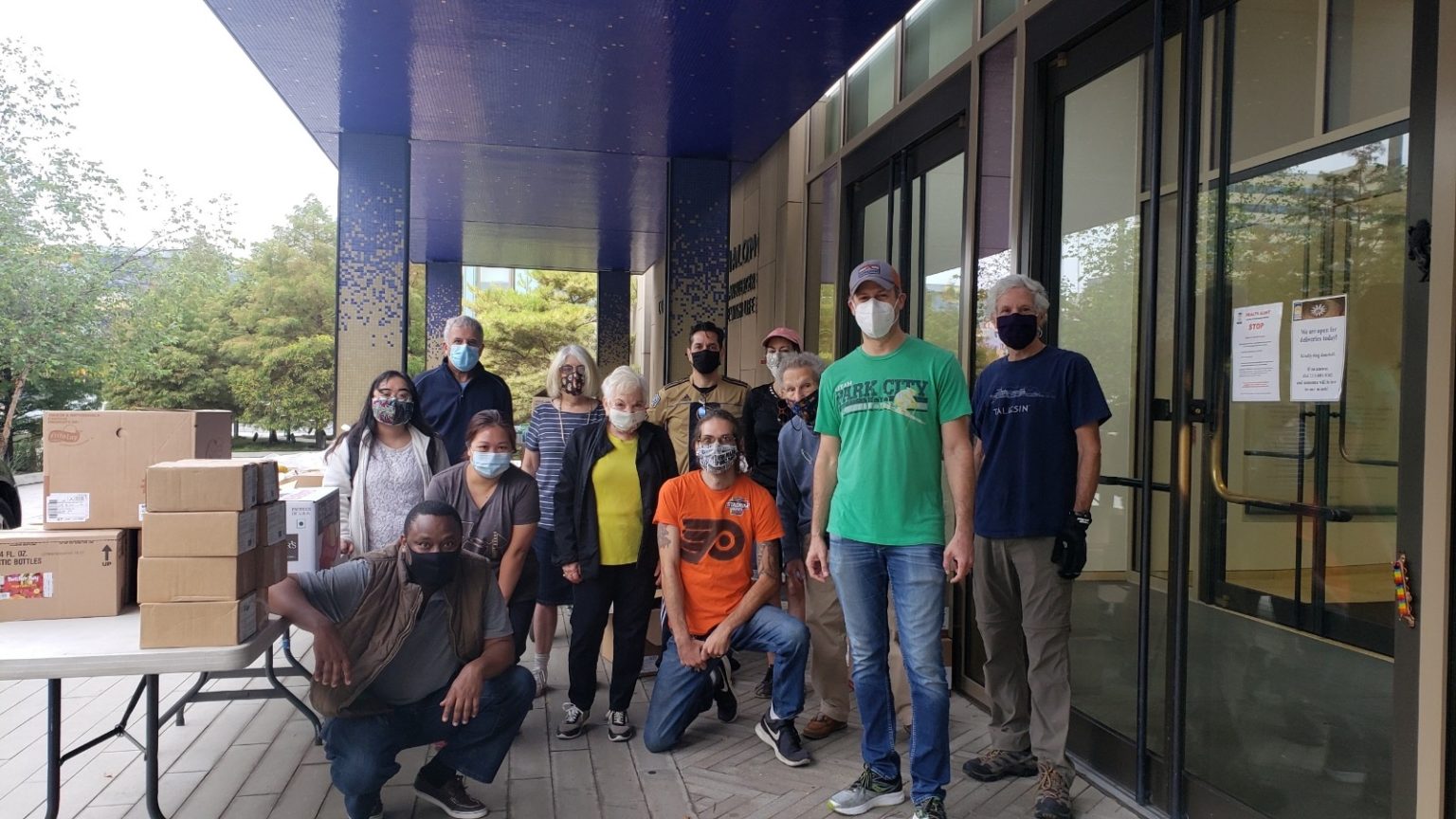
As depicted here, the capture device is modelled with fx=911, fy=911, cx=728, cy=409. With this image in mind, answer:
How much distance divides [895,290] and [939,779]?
64.1 inches

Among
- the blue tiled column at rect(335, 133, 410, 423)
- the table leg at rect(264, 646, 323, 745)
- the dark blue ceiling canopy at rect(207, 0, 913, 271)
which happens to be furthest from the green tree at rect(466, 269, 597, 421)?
the table leg at rect(264, 646, 323, 745)

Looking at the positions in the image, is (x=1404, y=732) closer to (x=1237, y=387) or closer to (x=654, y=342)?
(x=1237, y=387)

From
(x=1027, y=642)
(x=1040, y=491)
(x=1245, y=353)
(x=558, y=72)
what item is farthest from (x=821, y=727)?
(x=558, y=72)

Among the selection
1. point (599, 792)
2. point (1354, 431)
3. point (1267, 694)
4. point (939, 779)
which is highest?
point (1354, 431)


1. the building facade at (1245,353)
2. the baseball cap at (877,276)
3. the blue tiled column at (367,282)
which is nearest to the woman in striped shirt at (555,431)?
the baseball cap at (877,276)

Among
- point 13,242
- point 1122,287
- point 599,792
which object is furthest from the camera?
point 13,242

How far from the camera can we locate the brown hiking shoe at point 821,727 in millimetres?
3910

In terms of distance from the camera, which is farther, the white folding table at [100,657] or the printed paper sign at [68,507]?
the printed paper sign at [68,507]

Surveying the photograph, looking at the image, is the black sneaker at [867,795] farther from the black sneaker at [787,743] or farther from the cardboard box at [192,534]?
the cardboard box at [192,534]

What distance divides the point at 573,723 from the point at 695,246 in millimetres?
4999

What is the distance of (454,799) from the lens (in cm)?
312

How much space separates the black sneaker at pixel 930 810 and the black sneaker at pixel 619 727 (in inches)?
55.0

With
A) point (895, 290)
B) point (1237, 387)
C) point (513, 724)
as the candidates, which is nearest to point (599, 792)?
point (513, 724)

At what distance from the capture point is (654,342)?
15.2 meters
